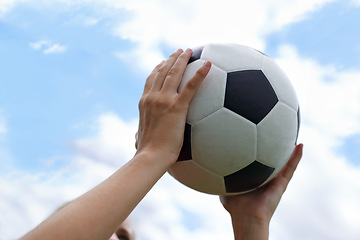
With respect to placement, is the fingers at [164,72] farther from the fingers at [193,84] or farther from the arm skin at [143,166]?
the fingers at [193,84]

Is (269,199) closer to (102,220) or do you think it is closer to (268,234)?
(268,234)

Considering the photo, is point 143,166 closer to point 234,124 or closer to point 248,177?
point 234,124

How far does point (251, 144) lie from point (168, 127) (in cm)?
78

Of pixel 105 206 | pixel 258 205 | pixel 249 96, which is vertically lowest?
pixel 105 206

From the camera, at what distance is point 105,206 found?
195cm

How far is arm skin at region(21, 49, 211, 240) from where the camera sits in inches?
72.2

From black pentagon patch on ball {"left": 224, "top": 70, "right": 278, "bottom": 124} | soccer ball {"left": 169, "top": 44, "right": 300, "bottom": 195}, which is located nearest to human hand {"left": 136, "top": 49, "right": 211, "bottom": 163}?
soccer ball {"left": 169, "top": 44, "right": 300, "bottom": 195}

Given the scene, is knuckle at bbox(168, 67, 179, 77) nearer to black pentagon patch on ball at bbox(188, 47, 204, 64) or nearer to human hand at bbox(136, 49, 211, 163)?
human hand at bbox(136, 49, 211, 163)

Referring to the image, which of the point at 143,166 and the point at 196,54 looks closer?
the point at 143,166

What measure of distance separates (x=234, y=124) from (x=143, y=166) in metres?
0.94

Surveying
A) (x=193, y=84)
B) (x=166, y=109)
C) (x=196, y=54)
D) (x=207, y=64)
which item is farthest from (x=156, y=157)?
(x=196, y=54)

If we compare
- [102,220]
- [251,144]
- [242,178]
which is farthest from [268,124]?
[102,220]

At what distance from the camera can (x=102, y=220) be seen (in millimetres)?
1917

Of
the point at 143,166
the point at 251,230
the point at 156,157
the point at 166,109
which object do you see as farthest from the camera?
the point at 251,230
